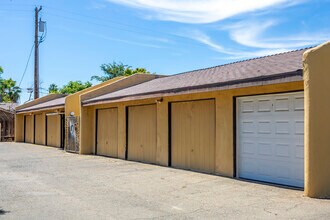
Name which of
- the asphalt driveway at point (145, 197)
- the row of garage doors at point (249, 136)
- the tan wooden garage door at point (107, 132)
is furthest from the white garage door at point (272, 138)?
the tan wooden garage door at point (107, 132)

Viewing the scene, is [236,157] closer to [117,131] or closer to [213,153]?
[213,153]

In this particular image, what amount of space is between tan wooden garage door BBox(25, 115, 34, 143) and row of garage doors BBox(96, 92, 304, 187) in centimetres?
1957

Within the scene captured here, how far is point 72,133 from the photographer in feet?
70.9

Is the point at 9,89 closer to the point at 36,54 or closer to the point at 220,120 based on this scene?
the point at 36,54

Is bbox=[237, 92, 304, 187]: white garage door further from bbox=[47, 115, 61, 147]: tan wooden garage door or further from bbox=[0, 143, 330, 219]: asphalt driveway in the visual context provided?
bbox=[47, 115, 61, 147]: tan wooden garage door

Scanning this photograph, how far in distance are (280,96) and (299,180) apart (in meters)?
2.10

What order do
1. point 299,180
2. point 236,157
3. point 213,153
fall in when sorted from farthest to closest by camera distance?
point 213,153 → point 236,157 → point 299,180

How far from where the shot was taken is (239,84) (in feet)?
32.4

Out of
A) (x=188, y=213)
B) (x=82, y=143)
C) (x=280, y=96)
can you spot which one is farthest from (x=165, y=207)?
(x=82, y=143)

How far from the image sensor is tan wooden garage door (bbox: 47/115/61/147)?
2612 cm

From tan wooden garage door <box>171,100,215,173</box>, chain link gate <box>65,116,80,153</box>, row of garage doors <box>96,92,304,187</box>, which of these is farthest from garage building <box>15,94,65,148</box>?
tan wooden garage door <box>171,100,215,173</box>

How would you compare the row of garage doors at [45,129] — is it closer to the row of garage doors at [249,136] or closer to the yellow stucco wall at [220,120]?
the yellow stucco wall at [220,120]

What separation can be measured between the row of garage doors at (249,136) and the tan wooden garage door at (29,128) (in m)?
19.6

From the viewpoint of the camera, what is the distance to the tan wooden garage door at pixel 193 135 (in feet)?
40.5
